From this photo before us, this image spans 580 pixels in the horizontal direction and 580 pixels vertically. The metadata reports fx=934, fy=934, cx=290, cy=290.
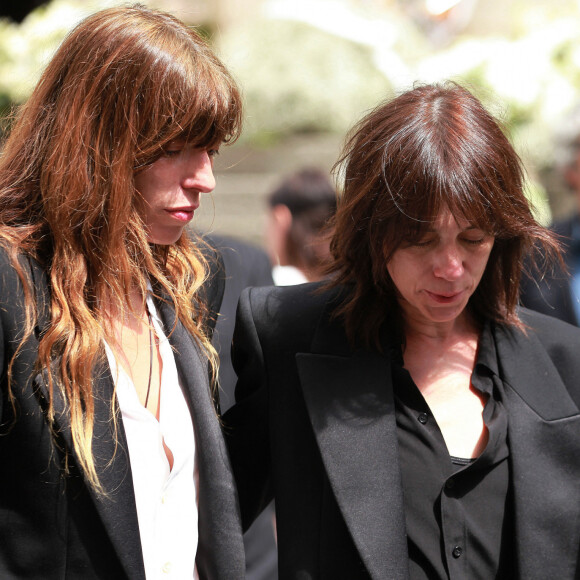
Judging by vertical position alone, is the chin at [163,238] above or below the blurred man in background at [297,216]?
above

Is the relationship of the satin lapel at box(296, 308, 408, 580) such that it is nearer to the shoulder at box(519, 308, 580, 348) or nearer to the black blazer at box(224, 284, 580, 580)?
the black blazer at box(224, 284, 580, 580)

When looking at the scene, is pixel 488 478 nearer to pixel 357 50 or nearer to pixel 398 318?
pixel 398 318

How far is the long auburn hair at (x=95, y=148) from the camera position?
2.13 m

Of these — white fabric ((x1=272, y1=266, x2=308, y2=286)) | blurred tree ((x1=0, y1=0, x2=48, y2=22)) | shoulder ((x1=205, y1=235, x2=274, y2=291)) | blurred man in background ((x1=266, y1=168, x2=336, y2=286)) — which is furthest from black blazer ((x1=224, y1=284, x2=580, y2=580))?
blurred tree ((x1=0, y1=0, x2=48, y2=22))

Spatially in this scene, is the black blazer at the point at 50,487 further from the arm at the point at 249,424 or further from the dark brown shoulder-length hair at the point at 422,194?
the dark brown shoulder-length hair at the point at 422,194

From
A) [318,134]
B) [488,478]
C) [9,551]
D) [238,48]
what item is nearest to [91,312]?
[9,551]

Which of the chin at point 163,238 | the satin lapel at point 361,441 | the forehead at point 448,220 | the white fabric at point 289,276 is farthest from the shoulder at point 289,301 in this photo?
the white fabric at point 289,276

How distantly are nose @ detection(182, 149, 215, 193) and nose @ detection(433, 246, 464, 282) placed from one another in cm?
58

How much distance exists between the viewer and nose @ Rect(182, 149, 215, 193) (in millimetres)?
2266

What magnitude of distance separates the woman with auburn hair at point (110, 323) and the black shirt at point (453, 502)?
448 millimetres

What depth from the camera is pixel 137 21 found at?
2.23 m

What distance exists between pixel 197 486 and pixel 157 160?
2.64 feet

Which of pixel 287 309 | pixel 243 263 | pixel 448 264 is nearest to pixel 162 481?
pixel 287 309

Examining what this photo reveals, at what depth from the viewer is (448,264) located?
2.21 m
